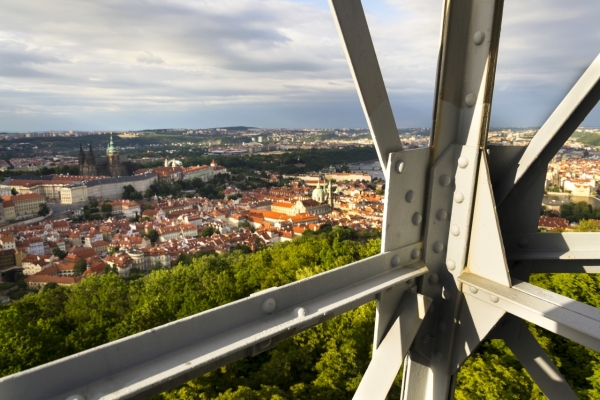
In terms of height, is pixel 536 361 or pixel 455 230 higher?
pixel 455 230

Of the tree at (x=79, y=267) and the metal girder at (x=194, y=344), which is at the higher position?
the metal girder at (x=194, y=344)

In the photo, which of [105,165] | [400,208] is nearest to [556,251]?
[400,208]

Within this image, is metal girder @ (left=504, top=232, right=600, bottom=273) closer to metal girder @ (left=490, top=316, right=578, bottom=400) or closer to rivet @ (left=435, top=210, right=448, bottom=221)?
metal girder @ (left=490, top=316, right=578, bottom=400)

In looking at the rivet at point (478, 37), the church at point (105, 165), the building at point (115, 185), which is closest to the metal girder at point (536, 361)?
the rivet at point (478, 37)

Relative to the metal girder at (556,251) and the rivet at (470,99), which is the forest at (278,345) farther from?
the rivet at (470,99)

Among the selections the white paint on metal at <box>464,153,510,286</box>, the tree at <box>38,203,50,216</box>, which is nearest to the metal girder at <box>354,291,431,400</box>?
the white paint on metal at <box>464,153,510,286</box>

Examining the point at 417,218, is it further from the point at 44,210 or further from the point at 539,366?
the point at 44,210
